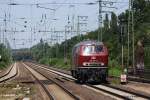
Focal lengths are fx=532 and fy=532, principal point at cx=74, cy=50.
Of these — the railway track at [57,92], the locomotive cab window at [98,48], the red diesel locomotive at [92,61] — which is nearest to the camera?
the railway track at [57,92]

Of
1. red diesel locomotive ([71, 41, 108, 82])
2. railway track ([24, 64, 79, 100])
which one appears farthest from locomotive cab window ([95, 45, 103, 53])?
railway track ([24, 64, 79, 100])

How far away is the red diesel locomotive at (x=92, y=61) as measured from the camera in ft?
134

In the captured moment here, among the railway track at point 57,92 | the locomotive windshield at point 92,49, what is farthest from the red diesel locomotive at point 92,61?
the railway track at point 57,92

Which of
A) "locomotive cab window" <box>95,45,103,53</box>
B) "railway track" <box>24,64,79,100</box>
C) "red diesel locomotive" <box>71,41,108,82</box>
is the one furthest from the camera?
"locomotive cab window" <box>95,45,103,53</box>

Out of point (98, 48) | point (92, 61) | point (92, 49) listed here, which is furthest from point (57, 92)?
point (98, 48)

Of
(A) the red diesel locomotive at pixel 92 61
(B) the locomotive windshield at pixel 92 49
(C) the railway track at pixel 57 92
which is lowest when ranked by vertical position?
(C) the railway track at pixel 57 92

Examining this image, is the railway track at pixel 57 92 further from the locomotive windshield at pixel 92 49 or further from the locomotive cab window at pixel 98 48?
the locomotive cab window at pixel 98 48

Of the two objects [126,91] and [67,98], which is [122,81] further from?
[67,98]

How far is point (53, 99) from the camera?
86.6 ft

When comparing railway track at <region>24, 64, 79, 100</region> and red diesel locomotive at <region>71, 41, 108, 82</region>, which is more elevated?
red diesel locomotive at <region>71, 41, 108, 82</region>

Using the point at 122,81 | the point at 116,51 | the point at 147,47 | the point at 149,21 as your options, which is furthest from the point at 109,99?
the point at 149,21

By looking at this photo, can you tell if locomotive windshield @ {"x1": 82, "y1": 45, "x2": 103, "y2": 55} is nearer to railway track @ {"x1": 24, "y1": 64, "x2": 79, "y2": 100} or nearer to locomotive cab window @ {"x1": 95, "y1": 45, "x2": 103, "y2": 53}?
locomotive cab window @ {"x1": 95, "y1": 45, "x2": 103, "y2": 53}

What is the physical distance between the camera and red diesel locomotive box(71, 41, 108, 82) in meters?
40.9

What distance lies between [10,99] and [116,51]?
166 ft
